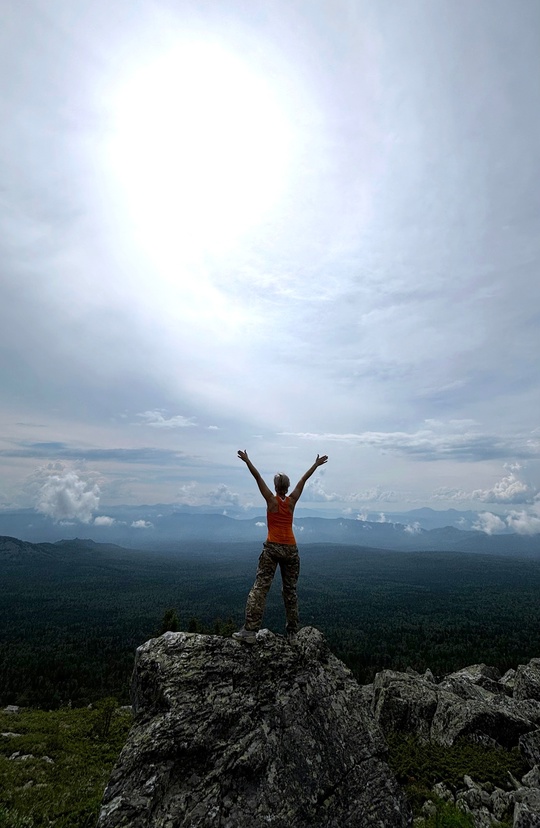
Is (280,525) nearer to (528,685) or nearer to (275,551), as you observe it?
(275,551)

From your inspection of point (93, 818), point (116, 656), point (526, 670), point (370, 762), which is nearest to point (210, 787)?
point (370, 762)

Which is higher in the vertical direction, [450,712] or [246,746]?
[246,746]

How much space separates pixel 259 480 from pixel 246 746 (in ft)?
23.3

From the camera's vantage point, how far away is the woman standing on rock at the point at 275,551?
12.1 m

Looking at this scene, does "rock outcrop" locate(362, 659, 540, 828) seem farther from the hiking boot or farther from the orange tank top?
the orange tank top

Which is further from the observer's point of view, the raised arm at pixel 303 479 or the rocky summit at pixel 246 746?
the raised arm at pixel 303 479

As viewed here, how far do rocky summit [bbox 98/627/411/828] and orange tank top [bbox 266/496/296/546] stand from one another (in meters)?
3.52

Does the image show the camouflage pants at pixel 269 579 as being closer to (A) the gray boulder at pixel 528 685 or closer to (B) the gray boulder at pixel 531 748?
(B) the gray boulder at pixel 531 748

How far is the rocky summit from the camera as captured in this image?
868cm

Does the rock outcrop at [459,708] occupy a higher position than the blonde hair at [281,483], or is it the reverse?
the blonde hair at [281,483]

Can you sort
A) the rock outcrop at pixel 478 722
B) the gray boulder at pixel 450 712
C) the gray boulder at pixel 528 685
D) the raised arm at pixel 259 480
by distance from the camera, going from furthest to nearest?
the gray boulder at pixel 528 685 < the gray boulder at pixel 450 712 < the rock outcrop at pixel 478 722 < the raised arm at pixel 259 480

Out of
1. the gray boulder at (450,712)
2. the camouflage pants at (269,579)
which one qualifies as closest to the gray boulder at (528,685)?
the gray boulder at (450,712)

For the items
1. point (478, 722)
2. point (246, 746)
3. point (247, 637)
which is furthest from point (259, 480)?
point (478, 722)

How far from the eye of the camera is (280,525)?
12422 millimetres
